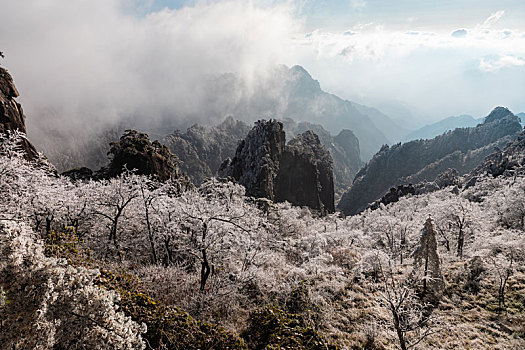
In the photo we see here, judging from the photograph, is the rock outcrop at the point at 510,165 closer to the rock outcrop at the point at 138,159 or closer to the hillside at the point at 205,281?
the hillside at the point at 205,281

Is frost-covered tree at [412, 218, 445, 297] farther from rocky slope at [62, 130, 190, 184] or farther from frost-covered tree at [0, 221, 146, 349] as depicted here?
rocky slope at [62, 130, 190, 184]

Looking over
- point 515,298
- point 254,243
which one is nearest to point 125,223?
point 254,243

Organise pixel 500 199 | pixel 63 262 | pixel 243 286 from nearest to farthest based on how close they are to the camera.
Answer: pixel 63 262 < pixel 243 286 < pixel 500 199

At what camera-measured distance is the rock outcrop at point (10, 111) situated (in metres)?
36.6

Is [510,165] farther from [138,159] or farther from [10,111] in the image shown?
[10,111]

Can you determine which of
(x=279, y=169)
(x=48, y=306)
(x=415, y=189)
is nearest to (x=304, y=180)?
(x=279, y=169)

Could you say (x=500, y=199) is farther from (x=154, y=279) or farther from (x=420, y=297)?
(x=154, y=279)

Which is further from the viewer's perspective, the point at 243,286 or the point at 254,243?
the point at 254,243

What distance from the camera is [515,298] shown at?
962 inches

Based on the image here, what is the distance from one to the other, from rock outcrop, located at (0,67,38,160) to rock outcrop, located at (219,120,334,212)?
71339mm

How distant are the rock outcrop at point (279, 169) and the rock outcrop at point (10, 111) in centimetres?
7134

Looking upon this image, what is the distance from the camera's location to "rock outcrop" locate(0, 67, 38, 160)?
3659cm

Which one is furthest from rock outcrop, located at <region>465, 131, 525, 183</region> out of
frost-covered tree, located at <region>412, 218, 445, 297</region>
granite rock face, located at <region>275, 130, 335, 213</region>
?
frost-covered tree, located at <region>412, 218, 445, 297</region>

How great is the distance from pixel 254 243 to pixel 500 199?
58922mm
